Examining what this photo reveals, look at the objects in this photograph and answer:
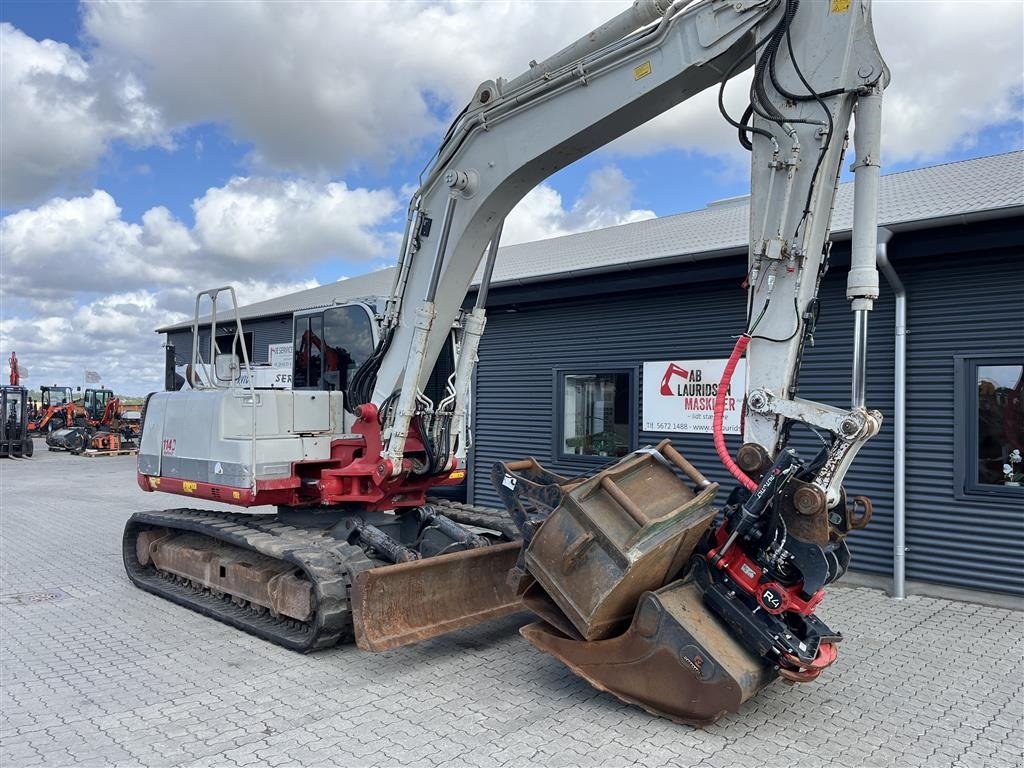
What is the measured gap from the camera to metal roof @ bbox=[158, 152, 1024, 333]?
7.58 m

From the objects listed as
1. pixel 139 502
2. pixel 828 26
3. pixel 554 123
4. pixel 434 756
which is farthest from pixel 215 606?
pixel 139 502

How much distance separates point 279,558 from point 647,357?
5553 mm

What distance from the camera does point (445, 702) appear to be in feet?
15.5

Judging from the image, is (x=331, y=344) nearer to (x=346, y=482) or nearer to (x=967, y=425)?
(x=346, y=482)

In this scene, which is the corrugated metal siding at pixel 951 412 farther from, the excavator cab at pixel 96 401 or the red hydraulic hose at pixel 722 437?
the excavator cab at pixel 96 401

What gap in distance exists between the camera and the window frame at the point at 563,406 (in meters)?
9.85

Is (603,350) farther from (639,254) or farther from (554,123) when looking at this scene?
(554,123)

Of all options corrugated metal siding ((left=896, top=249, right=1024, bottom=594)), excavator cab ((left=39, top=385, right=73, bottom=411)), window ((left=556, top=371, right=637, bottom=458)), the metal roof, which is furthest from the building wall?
excavator cab ((left=39, top=385, right=73, bottom=411))

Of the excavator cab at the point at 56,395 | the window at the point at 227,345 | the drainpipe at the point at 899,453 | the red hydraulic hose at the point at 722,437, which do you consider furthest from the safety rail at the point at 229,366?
the excavator cab at the point at 56,395

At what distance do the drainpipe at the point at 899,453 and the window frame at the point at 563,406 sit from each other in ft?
10.4

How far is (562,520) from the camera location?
14.5 feet

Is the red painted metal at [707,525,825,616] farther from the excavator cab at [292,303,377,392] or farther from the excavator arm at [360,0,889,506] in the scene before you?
the excavator cab at [292,303,377,392]

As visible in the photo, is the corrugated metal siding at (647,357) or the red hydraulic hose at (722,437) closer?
the red hydraulic hose at (722,437)

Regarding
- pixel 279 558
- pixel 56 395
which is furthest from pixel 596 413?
pixel 56 395
